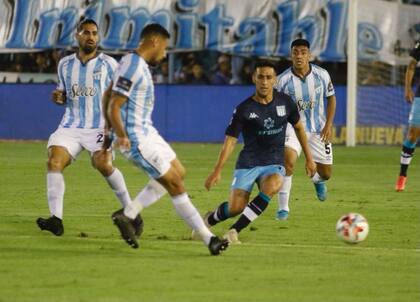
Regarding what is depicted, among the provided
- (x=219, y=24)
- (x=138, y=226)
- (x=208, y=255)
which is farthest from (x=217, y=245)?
(x=219, y=24)

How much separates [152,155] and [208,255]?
1.01m

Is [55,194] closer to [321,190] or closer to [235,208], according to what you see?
[235,208]

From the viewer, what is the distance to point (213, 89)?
29.2 m

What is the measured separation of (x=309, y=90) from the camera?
51.1 feet

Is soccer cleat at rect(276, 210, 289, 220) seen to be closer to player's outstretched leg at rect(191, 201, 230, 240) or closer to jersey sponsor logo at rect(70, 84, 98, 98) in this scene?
player's outstretched leg at rect(191, 201, 230, 240)

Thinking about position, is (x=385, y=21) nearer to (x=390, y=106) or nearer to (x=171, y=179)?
(x=390, y=106)

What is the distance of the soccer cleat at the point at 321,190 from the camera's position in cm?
1658

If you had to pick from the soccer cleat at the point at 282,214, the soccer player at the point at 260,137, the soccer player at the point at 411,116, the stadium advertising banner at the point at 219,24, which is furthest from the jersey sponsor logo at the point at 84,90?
the stadium advertising banner at the point at 219,24

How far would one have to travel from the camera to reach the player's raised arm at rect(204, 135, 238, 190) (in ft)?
38.3

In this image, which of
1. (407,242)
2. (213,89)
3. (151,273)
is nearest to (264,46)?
(213,89)

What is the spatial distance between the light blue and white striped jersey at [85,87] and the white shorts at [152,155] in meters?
2.18

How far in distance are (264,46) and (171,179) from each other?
727 inches

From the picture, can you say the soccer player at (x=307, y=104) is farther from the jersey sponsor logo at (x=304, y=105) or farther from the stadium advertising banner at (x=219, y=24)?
the stadium advertising banner at (x=219, y=24)

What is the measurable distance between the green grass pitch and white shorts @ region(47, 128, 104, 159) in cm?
85
